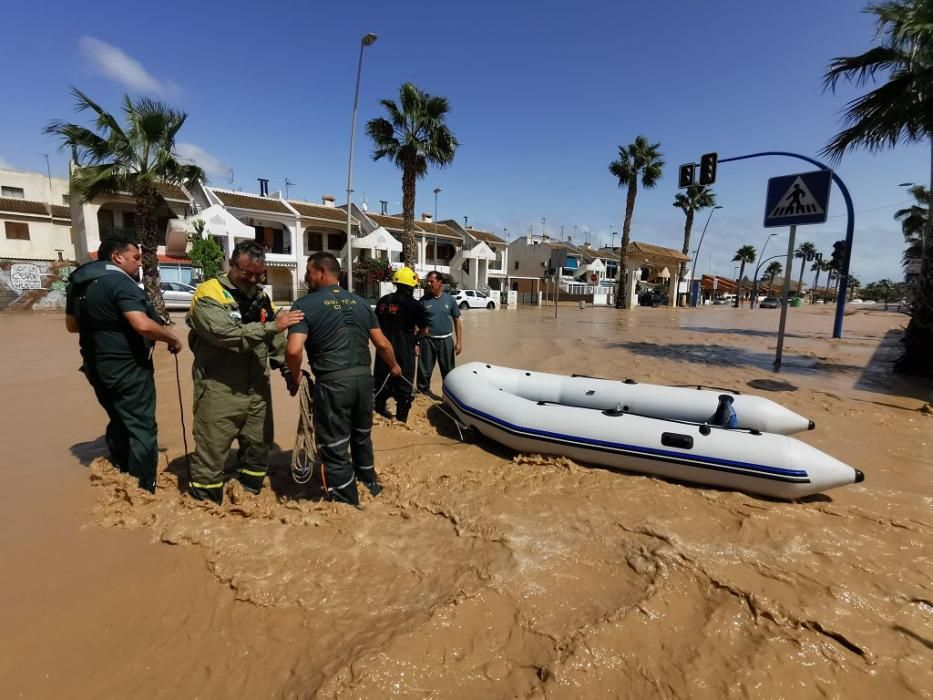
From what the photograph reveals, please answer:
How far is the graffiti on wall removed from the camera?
18156mm

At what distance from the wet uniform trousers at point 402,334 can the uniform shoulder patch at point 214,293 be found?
2.21 metres

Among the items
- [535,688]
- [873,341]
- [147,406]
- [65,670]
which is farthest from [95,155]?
[873,341]

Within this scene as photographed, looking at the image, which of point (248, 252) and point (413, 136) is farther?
point (413, 136)

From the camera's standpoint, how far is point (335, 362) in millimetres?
3100

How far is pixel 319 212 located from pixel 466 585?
30.6 meters

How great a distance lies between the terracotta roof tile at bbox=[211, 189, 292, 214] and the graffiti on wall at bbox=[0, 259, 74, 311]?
856cm

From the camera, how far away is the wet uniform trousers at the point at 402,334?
510 cm

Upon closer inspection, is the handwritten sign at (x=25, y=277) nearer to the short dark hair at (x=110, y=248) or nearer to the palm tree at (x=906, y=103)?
the short dark hair at (x=110, y=248)

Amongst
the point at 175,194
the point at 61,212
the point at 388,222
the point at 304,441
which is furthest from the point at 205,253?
the point at 304,441

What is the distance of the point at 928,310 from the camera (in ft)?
26.1

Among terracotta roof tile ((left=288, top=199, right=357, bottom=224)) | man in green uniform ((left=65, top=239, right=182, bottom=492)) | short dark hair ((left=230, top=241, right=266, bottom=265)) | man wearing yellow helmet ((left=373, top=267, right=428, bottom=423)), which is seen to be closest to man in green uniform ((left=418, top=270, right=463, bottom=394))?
man wearing yellow helmet ((left=373, top=267, right=428, bottom=423))

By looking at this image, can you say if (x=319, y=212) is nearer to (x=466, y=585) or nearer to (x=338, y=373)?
(x=338, y=373)

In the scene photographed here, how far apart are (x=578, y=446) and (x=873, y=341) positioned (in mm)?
15663

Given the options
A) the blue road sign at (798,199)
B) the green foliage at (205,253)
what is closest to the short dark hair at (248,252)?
A: the blue road sign at (798,199)
